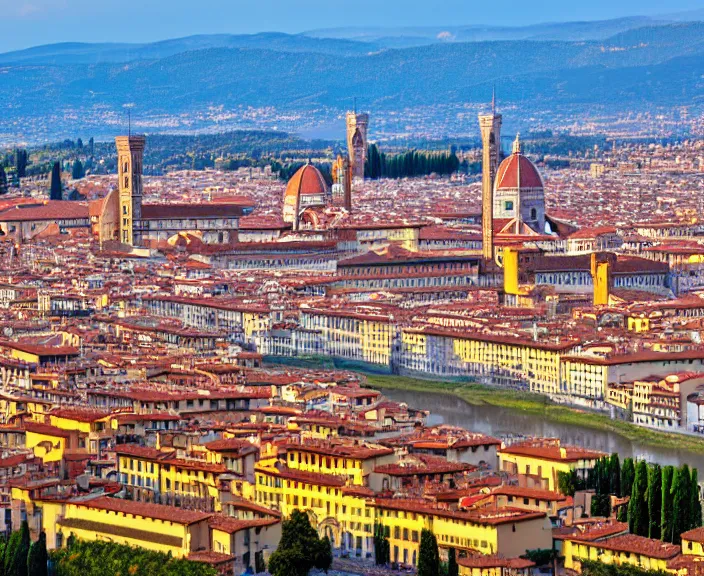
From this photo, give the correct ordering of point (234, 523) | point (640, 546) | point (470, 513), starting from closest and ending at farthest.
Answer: point (640, 546) → point (234, 523) → point (470, 513)

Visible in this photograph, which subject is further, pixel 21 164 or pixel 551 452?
pixel 21 164

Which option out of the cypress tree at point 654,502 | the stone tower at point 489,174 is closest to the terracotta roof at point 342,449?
the cypress tree at point 654,502

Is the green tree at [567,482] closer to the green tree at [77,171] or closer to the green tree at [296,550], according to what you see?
the green tree at [296,550]

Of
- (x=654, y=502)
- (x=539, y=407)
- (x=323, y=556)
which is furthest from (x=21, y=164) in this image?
(x=323, y=556)

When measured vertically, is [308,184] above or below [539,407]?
above

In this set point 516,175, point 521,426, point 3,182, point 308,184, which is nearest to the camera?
point 521,426

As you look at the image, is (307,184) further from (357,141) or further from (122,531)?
(122,531)

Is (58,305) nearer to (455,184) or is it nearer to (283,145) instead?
(455,184)

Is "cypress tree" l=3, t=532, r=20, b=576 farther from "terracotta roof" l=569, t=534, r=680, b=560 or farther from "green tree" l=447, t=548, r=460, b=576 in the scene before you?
"terracotta roof" l=569, t=534, r=680, b=560
